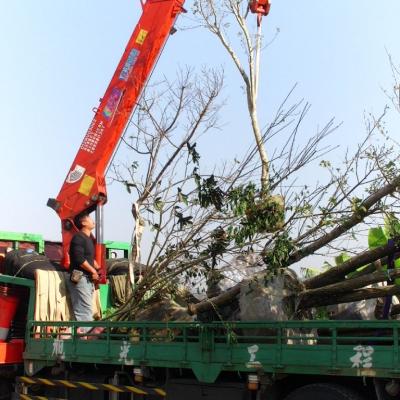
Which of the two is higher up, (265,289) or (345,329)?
(265,289)

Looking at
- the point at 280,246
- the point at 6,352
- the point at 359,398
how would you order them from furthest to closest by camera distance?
the point at 6,352, the point at 280,246, the point at 359,398

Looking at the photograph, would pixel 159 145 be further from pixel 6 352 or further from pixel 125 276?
pixel 6 352

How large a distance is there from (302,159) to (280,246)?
115 cm

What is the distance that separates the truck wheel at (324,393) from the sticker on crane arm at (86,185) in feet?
12.0

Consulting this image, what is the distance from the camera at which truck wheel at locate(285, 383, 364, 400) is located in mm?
4914

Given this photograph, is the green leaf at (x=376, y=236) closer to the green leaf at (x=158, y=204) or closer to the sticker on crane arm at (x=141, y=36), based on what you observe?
the green leaf at (x=158, y=204)

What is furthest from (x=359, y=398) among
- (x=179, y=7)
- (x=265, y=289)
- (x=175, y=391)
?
(x=179, y=7)

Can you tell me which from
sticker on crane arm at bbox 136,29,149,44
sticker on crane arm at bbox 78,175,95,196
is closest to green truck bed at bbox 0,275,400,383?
sticker on crane arm at bbox 78,175,95,196

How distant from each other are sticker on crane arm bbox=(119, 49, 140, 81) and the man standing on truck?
2009 mm

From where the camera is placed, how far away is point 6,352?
719 cm

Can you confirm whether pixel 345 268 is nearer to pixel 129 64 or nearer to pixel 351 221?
pixel 351 221

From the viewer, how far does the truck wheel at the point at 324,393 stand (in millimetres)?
4914

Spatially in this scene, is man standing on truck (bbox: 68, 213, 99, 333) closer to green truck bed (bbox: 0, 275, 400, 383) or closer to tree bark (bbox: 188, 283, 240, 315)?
green truck bed (bbox: 0, 275, 400, 383)

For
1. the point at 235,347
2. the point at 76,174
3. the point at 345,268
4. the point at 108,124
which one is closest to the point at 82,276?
the point at 76,174
